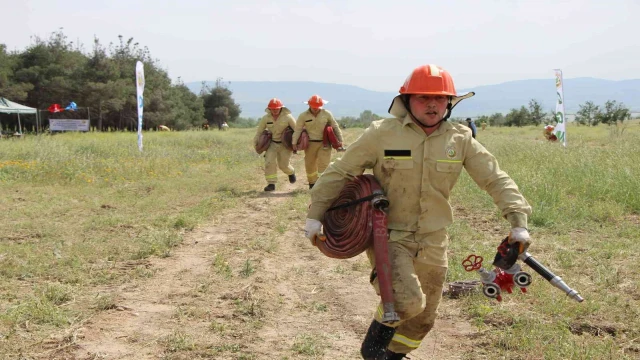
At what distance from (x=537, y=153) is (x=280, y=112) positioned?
6519 mm

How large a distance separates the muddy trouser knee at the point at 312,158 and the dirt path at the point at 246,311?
503 cm

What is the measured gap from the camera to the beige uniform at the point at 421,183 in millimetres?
3680

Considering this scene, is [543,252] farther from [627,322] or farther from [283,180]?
[283,180]

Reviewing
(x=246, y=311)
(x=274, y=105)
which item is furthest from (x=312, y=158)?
(x=246, y=311)

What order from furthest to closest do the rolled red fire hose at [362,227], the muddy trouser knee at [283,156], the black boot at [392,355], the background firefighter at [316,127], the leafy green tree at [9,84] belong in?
the leafy green tree at [9,84]
the muddy trouser knee at [283,156]
the background firefighter at [316,127]
the black boot at [392,355]
the rolled red fire hose at [362,227]

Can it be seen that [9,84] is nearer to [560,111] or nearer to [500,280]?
[560,111]

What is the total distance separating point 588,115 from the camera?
156ft

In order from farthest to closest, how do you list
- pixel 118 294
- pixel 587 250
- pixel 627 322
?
1. pixel 587 250
2. pixel 118 294
3. pixel 627 322

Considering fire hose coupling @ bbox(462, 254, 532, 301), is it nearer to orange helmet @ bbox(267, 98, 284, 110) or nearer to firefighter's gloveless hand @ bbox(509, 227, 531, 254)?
firefighter's gloveless hand @ bbox(509, 227, 531, 254)

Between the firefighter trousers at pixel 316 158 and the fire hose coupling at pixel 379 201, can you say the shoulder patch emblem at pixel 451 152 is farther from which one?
the firefighter trousers at pixel 316 158

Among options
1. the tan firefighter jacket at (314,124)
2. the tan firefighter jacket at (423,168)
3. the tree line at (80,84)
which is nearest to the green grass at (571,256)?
the tan firefighter jacket at (423,168)

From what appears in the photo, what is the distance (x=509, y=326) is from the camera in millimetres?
4879

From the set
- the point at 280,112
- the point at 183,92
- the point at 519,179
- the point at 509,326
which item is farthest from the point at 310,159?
the point at 183,92

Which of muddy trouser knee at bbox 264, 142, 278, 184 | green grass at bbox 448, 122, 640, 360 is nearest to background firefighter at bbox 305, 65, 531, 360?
green grass at bbox 448, 122, 640, 360
